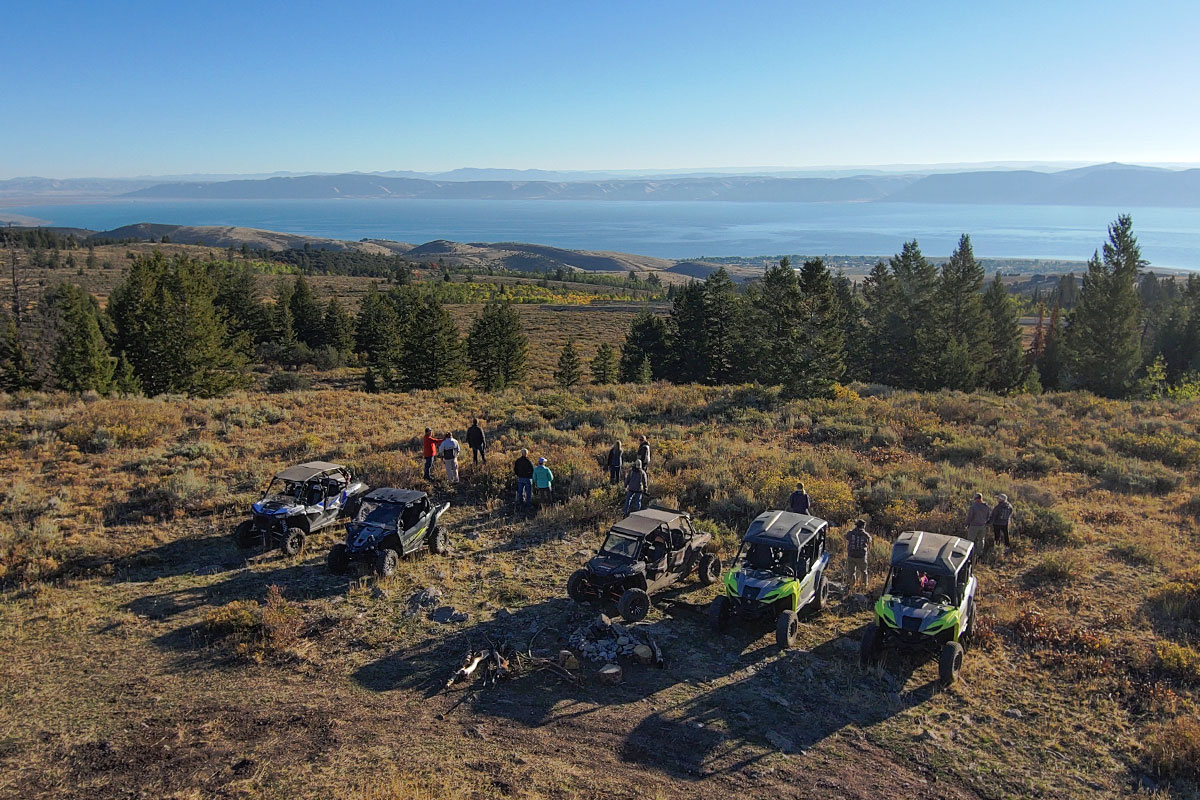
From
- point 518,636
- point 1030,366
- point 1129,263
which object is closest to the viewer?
point 518,636

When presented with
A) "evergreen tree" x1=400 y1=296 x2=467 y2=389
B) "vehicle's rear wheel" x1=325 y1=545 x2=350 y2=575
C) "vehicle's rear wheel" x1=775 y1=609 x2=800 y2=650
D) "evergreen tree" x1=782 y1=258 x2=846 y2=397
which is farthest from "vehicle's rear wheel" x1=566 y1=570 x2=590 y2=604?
"evergreen tree" x1=400 y1=296 x2=467 y2=389

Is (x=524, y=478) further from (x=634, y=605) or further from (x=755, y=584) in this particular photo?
(x=755, y=584)

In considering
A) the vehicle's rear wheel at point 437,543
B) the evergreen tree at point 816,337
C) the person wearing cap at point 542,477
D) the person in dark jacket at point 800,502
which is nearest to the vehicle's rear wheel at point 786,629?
the person in dark jacket at point 800,502

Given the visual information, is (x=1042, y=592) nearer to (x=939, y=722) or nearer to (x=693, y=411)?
(x=939, y=722)

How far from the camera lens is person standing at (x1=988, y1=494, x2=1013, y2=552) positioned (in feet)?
41.1

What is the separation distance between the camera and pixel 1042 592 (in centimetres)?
1130

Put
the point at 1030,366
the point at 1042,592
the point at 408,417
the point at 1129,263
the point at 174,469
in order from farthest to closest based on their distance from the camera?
the point at 1030,366 < the point at 1129,263 < the point at 408,417 < the point at 174,469 < the point at 1042,592

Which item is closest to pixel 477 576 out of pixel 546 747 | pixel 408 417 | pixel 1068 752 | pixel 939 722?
pixel 546 747

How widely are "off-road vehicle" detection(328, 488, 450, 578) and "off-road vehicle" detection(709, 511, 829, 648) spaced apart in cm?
592

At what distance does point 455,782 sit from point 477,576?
549 cm

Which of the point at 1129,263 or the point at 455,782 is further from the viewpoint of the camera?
the point at 1129,263

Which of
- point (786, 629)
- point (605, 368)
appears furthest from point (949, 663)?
point (605, 368)

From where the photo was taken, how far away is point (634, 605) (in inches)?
404

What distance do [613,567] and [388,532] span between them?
453cm
